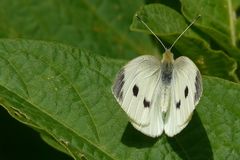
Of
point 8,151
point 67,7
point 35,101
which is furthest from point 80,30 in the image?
point 35,101

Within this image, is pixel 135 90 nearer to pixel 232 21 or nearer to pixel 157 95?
pixel 157 95

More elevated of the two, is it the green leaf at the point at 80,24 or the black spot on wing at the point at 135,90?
the black spot on wing at the point at 135,90

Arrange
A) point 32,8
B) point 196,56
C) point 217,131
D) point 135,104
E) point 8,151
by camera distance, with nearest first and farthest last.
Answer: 1. point 135,104
2. point 217,131
3. point 196,56
4. point 8,151
5. point 32,8

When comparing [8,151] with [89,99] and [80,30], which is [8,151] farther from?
[80,30]

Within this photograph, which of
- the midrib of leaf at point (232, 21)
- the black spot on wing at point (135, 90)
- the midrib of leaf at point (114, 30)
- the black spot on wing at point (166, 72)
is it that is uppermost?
the black spot on wing at point (135, 90)

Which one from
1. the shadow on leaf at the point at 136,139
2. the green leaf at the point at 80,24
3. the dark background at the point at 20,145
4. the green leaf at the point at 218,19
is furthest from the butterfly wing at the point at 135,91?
the green leaf at the point at 80,24

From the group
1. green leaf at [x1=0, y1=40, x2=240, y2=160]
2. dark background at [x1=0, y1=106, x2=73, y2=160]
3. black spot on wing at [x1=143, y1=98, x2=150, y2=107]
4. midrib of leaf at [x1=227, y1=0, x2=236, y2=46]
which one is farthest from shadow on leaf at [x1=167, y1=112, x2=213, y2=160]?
dark background at [x1=0, y1=106, x2=73, y2=160]

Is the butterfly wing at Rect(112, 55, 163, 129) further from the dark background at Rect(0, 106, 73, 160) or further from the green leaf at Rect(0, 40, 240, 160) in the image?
the dark background at Rect(0, 106, 73, 160)

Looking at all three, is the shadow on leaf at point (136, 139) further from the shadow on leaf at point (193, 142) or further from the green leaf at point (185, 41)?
the green leaf at point (185, 41)
